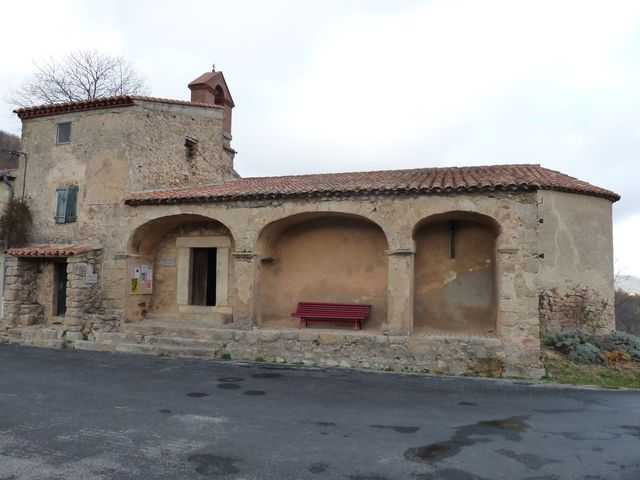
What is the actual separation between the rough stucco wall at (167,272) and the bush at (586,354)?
892cm

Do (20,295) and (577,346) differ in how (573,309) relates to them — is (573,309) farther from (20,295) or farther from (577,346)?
(20,295)

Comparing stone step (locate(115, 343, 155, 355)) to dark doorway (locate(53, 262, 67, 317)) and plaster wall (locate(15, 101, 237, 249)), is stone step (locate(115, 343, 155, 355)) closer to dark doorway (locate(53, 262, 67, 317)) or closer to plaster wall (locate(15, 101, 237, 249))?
plaster wall (locate(15, 101, 237, 249))

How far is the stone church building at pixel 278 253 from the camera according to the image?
9656 mm

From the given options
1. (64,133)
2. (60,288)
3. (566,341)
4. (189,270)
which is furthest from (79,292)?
(566,341)

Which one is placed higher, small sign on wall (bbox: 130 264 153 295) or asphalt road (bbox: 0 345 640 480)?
small sign on wall (bbox: 130 264 153 295)

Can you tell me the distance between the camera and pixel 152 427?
562 cm


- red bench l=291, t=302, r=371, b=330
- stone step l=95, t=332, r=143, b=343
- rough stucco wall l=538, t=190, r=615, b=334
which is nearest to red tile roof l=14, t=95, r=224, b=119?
stone step l=95, t=332, r=143, b=343

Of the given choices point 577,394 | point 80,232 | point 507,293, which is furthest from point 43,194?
point 577,394

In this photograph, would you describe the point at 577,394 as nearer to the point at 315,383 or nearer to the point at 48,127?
the point at 315,383

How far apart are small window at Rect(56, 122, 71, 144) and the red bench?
7529 millimetres

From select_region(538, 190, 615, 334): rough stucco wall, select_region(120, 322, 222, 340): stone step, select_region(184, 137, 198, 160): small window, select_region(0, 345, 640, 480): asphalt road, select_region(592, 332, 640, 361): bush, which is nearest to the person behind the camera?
select_region(0, 345, 640, 480): asphalt road

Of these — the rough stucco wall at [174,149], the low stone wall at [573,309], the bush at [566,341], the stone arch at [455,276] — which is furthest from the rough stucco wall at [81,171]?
the low stone wall at [573,309]

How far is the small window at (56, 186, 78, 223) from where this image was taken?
12.7 m

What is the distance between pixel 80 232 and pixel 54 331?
2464 millimetres
